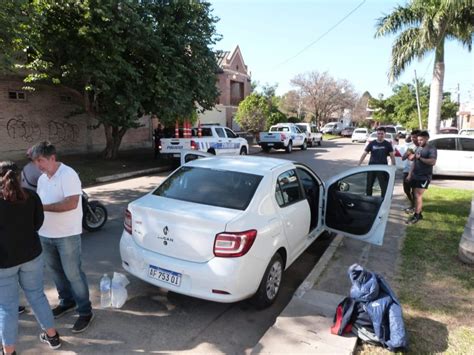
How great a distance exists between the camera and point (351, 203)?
527 cm

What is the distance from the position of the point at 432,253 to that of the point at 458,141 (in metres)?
9.12

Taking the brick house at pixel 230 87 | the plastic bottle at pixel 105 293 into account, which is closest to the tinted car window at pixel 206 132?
the plastic bottle at pixel 105 293

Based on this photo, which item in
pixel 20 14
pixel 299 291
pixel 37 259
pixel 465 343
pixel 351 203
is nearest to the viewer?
pixel 37 259

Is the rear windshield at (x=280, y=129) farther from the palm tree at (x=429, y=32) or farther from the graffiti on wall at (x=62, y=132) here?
the graffiti on wall at (x=62, y=132)

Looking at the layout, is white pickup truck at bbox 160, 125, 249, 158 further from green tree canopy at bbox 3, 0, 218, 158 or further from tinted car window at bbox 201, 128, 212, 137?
green tree canopy at bbox 3, 0, 218, 158

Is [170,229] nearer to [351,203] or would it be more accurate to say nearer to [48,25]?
[351,203]

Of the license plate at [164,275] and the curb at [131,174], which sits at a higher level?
the license plate at [164,275]

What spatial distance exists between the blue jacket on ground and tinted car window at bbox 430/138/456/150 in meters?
11.3

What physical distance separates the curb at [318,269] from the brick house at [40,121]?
1257cm

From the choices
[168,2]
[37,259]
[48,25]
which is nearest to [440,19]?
[168,2]

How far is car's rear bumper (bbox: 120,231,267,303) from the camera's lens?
329 cm

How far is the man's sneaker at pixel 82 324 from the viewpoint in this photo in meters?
3.32

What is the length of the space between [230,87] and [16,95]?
25.0m

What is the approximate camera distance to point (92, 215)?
6266 millimetres
